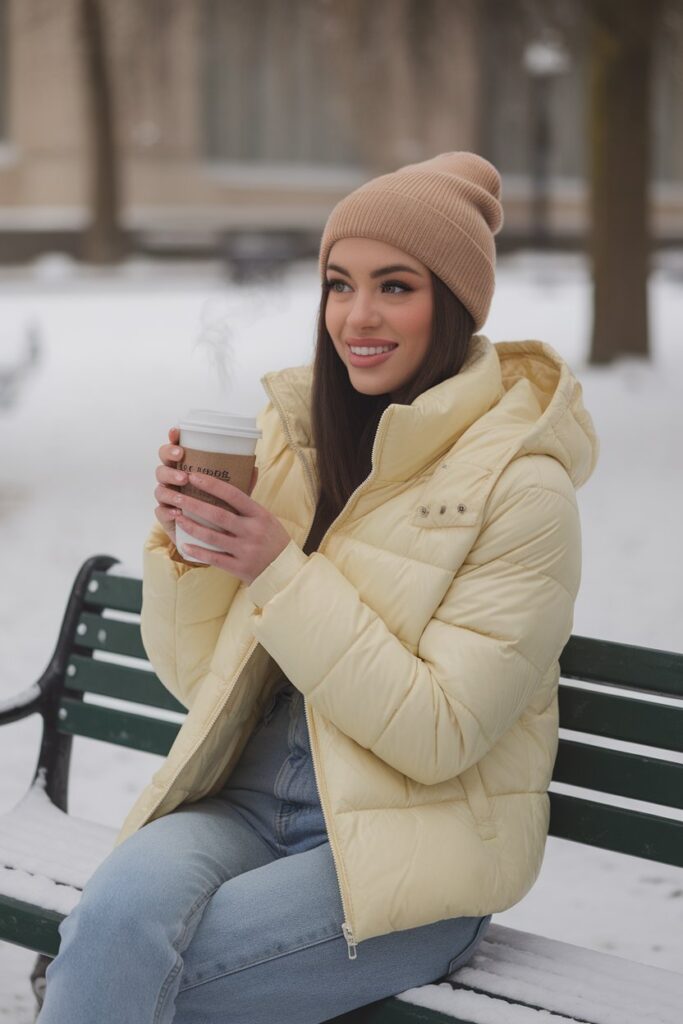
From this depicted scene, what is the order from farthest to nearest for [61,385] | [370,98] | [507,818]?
[370,98], [61,385], [507,818]

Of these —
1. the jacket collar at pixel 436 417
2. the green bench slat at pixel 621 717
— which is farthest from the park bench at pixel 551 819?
the jacket collar at pixel 436 417

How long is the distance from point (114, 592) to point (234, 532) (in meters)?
1.15

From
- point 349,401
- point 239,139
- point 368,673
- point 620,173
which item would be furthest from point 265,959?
point 239,139

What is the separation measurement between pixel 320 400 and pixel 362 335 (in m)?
0.17

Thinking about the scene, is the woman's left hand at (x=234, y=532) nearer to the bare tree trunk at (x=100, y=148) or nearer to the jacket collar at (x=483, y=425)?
the jacket collar at (x=483, y=425)

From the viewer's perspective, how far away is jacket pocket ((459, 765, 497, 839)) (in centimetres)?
220

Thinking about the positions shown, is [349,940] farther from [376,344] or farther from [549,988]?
[376,344]

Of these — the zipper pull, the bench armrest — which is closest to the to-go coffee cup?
the zipper pull

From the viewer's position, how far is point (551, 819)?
2.64 meters

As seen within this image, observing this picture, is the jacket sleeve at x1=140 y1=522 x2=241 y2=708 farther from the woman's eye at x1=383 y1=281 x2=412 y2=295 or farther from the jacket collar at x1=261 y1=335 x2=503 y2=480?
the woman's eye at x1=383 y1=281 x2=412 y2=295

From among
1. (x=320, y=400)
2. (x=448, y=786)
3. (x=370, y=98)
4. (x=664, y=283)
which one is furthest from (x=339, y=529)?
(x=664, y=283)

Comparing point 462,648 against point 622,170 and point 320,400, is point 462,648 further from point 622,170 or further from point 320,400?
point 622,170

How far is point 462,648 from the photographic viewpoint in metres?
2.12

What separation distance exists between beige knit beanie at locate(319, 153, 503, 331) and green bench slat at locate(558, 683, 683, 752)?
731 mm
